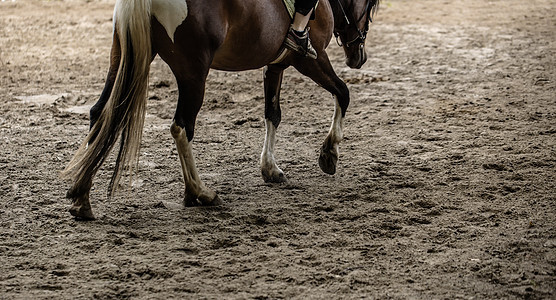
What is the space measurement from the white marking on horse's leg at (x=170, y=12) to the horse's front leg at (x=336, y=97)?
1320 millimetres

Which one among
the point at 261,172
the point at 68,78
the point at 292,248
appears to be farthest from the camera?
the point at 68,78

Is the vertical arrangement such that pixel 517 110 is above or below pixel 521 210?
below

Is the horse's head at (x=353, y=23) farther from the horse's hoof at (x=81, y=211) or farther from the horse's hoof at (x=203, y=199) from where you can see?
the horse's hoof at (x=81, y=211)

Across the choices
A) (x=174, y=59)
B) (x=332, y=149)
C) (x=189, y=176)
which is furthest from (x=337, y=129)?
(x=174, y=59)

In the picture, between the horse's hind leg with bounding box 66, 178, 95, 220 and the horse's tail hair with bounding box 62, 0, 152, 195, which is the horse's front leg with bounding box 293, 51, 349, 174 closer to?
the horse's tail hair with bounding box 62, 0, 152, 195

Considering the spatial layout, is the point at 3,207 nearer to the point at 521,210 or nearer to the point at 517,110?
the point at 521,210

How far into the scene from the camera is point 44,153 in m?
5.71

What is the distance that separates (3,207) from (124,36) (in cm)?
152

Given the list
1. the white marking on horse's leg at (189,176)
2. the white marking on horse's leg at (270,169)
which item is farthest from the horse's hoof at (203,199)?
the white marking on horse's leg at (270,169)

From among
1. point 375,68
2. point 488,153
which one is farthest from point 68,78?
point 488,153

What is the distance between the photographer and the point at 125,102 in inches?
161

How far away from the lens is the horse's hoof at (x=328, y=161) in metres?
5.25

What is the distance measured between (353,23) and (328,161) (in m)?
1.21

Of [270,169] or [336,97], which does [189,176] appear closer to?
[270,169]
